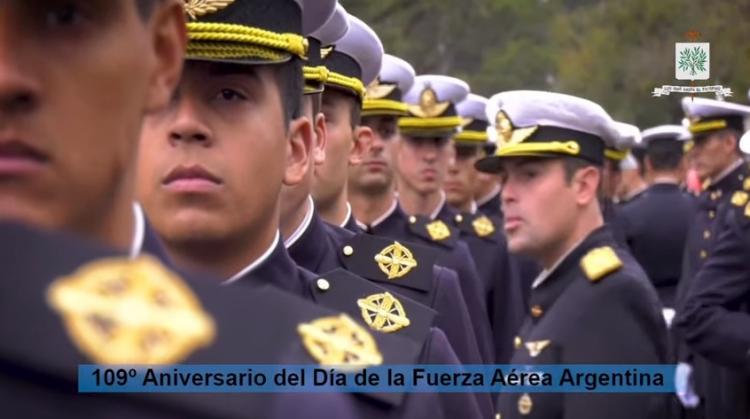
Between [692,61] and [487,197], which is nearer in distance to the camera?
[692,61]

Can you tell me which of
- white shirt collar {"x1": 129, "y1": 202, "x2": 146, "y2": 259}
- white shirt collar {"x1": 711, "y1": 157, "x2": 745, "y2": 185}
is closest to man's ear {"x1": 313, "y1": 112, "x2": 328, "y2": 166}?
white shirt collar {"x1": 129, "y1": 202, "x2": 146, "y2": 259}

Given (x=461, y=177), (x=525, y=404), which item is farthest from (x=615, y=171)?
(x=525, y=404)

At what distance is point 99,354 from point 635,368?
3.98 m

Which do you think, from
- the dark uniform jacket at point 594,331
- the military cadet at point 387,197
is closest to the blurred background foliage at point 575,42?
the military cadet at point 387,197

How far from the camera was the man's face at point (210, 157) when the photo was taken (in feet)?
9.48

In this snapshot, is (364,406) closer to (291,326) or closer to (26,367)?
(291,326)

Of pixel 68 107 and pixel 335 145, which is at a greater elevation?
pixel 335 145

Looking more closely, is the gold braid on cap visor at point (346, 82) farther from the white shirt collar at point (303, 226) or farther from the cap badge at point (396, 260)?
the white shirt collar at point (303, 226)

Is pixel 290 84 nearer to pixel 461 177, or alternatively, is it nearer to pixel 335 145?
pixel 335 145

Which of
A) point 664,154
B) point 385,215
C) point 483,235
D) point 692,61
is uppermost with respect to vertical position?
point 692,61

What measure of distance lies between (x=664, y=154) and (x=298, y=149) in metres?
10.6

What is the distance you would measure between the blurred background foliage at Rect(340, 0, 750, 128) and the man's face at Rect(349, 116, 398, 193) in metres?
2.73

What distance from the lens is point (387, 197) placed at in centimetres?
679

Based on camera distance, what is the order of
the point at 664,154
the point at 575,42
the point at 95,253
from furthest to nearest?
the point at 575,42, the point at 664,154, the point at 95,253
